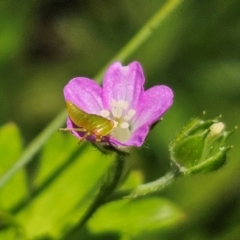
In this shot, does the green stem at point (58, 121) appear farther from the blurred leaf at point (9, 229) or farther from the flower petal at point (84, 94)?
the flower petal at point (84, 94)

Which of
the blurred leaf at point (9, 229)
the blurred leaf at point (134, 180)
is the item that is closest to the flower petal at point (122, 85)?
the blurred leaf at point (134, 180)

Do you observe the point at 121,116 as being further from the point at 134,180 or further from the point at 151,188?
the point at 134,180

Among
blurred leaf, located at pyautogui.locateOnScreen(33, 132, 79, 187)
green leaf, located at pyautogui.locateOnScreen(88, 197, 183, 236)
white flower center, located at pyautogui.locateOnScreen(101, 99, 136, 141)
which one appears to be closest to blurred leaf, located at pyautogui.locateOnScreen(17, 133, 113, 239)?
blurred leaf, located at pyautogui.locateOnScreen(33, 132, 79, 187)

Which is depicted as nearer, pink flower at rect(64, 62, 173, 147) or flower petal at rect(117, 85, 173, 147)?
flower petal at rect(117, 85, 173, 147)

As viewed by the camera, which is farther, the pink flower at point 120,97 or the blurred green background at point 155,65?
the blurred green background at point 155,65

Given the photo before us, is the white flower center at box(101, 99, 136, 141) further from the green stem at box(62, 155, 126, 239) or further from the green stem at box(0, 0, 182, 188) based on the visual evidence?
the green stem at box(0, 0, 182, 188)

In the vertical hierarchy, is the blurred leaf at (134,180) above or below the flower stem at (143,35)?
below

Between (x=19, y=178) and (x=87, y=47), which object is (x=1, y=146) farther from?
(x=87, y=47)
